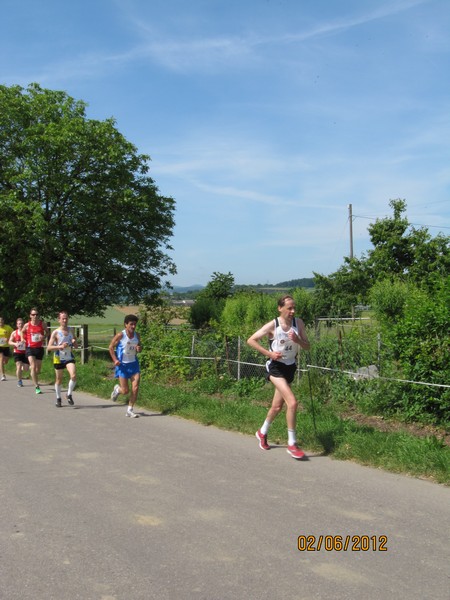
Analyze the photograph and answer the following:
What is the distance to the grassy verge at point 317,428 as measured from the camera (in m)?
6.36

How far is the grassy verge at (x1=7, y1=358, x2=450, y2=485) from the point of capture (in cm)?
636

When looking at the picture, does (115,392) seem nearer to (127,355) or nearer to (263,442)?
(127,355)

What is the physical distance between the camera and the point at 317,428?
7.95 m

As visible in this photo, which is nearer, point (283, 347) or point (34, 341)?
→ point (283, 347)

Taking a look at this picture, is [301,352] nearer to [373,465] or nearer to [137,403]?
[137,403]

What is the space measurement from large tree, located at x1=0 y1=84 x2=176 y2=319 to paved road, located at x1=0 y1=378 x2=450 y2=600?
69.4 feet

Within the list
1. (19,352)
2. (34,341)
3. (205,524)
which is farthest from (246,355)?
(205,524)

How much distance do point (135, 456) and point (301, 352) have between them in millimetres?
5181

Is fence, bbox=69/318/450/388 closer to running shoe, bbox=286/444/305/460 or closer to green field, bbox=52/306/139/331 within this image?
running shoe, bbox=286/444/305/460

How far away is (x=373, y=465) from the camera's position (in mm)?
6555

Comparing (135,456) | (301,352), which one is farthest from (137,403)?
(135,456)

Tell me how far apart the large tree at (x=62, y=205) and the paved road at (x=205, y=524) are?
69.4ft
